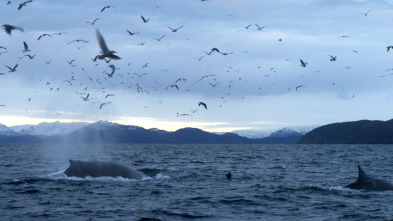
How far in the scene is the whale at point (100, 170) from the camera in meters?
29.8

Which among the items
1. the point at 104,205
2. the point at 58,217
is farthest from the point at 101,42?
the point at 104,205

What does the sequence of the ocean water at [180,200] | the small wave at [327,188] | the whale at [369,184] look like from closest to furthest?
the ocean water at [180,200] < the whale at [369,184] < the small wave at [327,188]

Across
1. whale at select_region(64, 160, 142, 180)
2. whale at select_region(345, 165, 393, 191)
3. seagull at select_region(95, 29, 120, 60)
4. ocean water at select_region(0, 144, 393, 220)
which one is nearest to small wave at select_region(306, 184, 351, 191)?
ocean water at select_region(0, 144, 393, 220)

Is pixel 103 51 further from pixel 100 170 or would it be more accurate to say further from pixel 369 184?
pixel 369 184

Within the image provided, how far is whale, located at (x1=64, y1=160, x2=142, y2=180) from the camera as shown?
2983cm

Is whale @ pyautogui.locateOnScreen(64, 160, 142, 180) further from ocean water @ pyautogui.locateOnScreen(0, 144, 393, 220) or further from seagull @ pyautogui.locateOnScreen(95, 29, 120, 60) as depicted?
seagull @ pyautogui.locateOnScreen(95, 29, 120, 60)

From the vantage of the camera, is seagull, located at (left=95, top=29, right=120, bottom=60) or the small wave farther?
the small wave

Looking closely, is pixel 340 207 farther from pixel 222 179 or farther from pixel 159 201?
pixel 222 179

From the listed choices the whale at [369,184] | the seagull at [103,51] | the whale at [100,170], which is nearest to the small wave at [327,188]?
the whale at [369,184]

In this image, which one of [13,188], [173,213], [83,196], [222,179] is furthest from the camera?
[222,179]

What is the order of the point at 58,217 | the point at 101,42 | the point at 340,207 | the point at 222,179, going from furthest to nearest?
the point at 222,179, the point at 340,207, the point at 58,217, the point at 101,42

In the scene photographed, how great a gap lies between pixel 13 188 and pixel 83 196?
210 inches

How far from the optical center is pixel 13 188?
87.1 feet

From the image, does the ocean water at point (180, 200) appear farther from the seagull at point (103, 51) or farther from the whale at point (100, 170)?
the seagull at point (103, 51)
